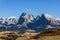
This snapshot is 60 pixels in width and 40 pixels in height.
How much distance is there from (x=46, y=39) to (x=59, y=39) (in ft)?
22.2

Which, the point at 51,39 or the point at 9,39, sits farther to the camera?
the point at 9,39

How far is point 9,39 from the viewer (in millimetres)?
118562

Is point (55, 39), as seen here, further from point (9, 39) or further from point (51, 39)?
point (9, 39)

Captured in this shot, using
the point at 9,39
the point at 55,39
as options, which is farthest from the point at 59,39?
the point at 9,39

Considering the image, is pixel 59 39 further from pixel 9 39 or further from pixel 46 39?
pixel 9 39

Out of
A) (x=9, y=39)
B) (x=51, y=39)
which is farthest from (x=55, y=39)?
(x=9, y=39)

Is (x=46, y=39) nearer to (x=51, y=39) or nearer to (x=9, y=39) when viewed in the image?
(x=51, y=39)

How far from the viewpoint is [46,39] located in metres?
93.4

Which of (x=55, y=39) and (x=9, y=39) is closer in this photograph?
(x=55, y=39)

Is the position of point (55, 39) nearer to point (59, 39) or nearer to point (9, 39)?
point (59, 39)

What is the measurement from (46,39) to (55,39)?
453 centimetres

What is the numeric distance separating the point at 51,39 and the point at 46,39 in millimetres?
2464

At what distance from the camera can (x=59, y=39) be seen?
90.1m

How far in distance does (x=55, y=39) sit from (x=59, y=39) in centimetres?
239
